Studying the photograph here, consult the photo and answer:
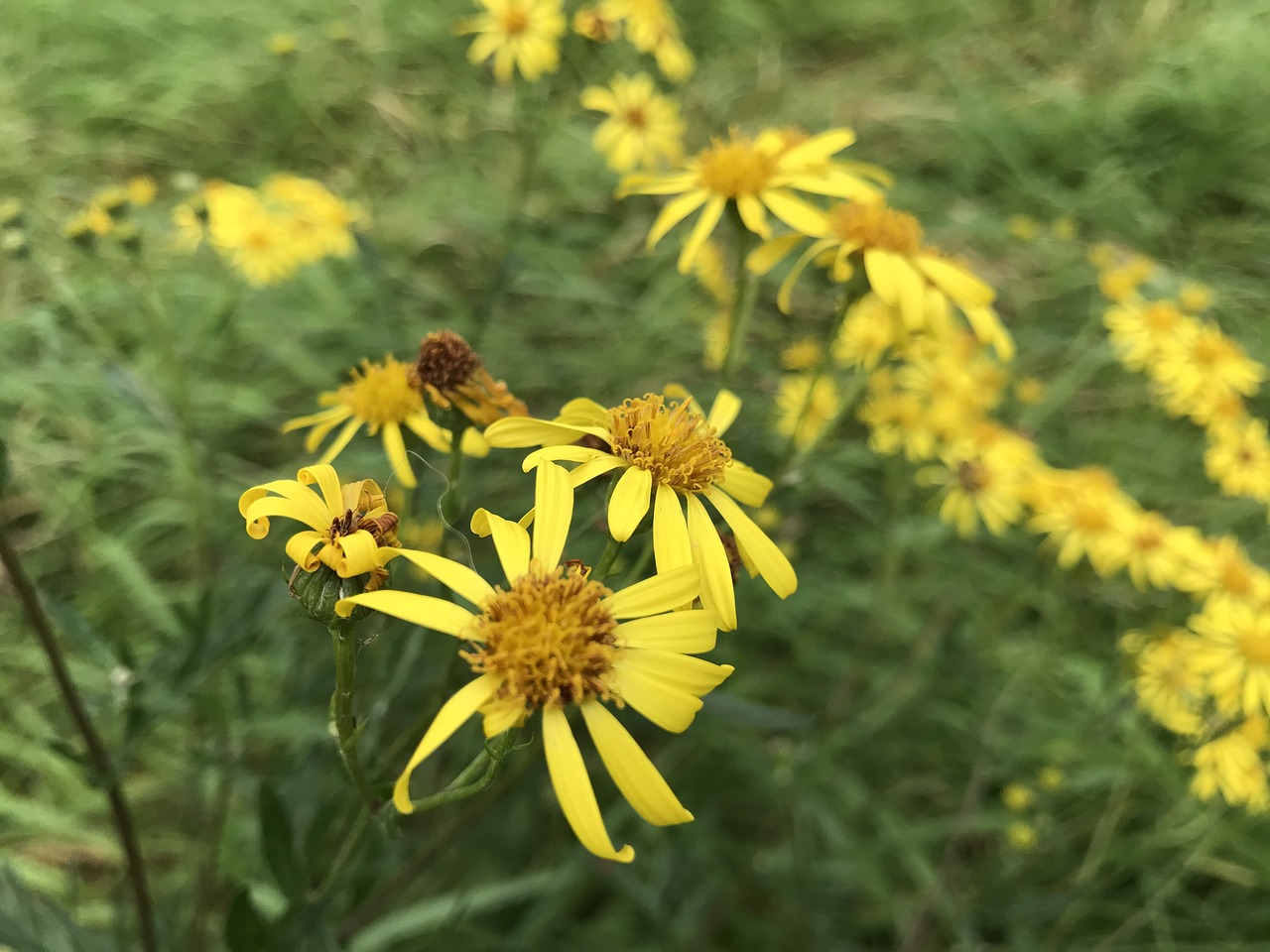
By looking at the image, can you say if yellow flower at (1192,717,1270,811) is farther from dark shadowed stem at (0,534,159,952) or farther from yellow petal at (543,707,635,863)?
dark shadowed stem at (0,534,159,952)

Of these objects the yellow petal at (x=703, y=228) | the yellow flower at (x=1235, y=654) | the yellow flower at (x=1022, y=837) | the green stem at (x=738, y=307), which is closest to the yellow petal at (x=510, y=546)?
the green stem at (x=738, y=307)

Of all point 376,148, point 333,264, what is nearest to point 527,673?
point 333,264

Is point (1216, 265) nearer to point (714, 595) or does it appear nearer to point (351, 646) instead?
point (714, 595)

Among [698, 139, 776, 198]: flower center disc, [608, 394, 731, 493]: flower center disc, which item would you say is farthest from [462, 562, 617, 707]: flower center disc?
[698, 139, 776, 198]: flower center disc

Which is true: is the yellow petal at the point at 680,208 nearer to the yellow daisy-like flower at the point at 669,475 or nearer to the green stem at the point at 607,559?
the yellow daisy-like flower at the point at 669,475

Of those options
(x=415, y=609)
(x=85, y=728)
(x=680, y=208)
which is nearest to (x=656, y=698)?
(x=415, y=609)

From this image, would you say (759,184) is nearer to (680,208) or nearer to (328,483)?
(680,208)

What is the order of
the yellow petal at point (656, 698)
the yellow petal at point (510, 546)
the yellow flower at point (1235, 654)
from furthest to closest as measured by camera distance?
the yellow flower at point (1235, 654) < the yellow petal at point (510, 546) < the yellow petal at point (656, 698)
